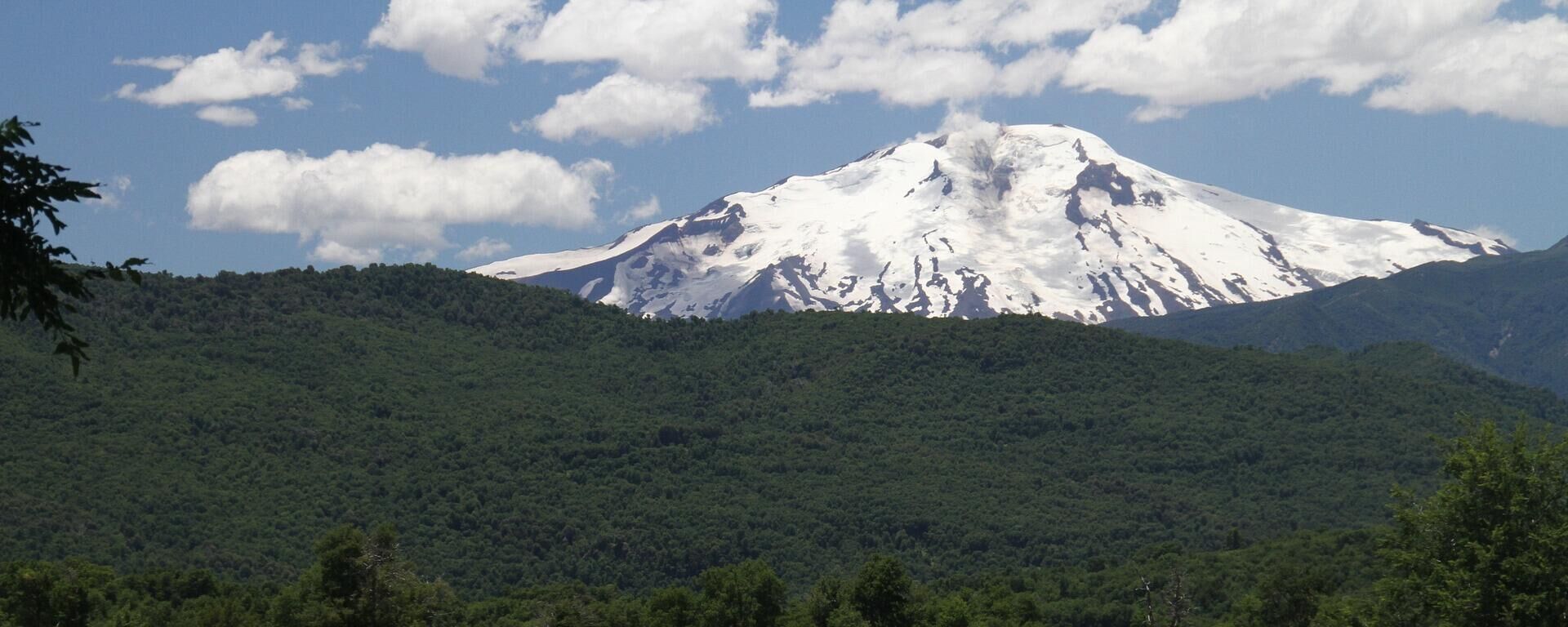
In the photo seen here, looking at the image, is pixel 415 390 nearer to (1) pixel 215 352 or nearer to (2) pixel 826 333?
(1) pixel 215 352

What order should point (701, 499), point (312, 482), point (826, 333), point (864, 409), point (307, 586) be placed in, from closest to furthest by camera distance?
point (307, 586)
point (312, 482)
point (701, 499)
point (864, 409)
point (826, 333)

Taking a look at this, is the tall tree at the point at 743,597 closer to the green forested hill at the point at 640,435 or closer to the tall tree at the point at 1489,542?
the tall tree at the point at 1489,542

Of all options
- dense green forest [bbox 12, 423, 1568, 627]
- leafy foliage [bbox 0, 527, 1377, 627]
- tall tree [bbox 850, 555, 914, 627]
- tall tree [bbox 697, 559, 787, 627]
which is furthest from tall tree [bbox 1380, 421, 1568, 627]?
tall tree [bbox 697, 559, 787, 627]

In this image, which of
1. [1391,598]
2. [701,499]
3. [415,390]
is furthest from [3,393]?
[1391,598]

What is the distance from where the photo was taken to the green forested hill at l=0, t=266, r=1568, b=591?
109 metres

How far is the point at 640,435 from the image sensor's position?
447 feet

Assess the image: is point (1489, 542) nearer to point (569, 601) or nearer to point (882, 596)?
point (882, 596)

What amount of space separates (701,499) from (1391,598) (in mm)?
98270

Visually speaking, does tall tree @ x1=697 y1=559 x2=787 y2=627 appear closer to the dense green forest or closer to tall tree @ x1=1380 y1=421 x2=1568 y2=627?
the dense green forest

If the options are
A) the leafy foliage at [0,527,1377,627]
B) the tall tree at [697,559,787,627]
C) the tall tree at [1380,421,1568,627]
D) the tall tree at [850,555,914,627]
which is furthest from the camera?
the tall tree at [850,555,914,627]

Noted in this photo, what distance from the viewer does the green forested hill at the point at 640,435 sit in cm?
10888

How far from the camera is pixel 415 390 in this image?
13525 centimetres

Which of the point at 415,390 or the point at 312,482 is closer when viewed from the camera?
the point at 312,482

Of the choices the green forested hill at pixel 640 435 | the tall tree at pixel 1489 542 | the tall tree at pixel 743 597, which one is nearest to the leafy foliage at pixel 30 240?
the tall tree at pixel 1489 542
